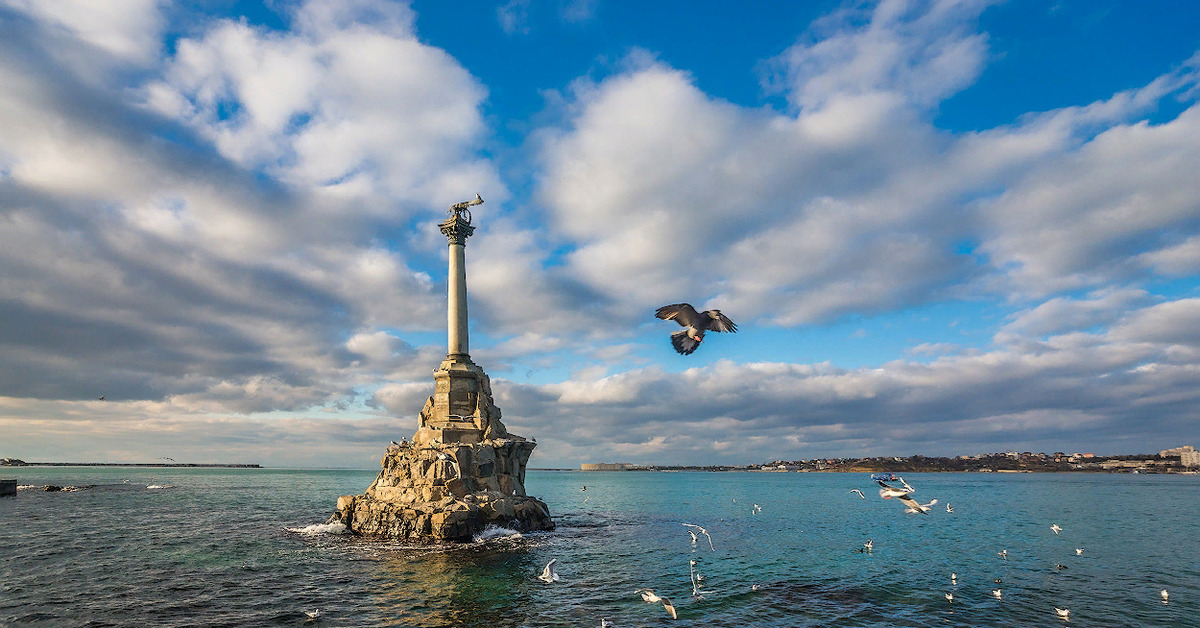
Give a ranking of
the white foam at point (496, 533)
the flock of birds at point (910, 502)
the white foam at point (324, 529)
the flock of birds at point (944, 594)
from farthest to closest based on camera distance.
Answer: the white foam at point (324, 529)
the white foam at point (496, 533)
the flock of birds at point (944, 594)
the flock of birds at point (910, 502)

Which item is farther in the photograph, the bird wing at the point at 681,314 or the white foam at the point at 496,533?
the white foam at the point at 496,533

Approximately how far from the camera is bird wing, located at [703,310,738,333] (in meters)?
15.4

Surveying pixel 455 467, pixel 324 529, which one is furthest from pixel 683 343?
pixel 324 529

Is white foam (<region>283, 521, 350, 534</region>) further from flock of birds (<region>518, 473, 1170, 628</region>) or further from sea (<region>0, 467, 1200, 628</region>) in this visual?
flock of birds (<region>518, 473, 1170, 628</region>)

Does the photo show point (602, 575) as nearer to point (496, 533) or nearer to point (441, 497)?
point (496, 533)

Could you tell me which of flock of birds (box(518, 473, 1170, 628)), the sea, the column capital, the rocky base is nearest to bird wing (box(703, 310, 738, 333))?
flock of birds (box(518, 473, 1170, 628))

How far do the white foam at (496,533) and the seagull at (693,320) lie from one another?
29.0 metres

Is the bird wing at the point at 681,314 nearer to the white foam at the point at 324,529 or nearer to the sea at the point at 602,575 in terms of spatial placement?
the sea at the point at 602,575

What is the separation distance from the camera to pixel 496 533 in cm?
4031

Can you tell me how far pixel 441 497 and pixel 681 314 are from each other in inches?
1174

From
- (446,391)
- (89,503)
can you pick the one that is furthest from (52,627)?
(89,503)

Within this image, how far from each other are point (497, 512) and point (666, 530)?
50.6 ft

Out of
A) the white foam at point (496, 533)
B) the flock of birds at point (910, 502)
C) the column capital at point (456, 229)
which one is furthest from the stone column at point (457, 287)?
the flock of birds at point (910, 502)

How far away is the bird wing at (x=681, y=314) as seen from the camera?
15.9 m
